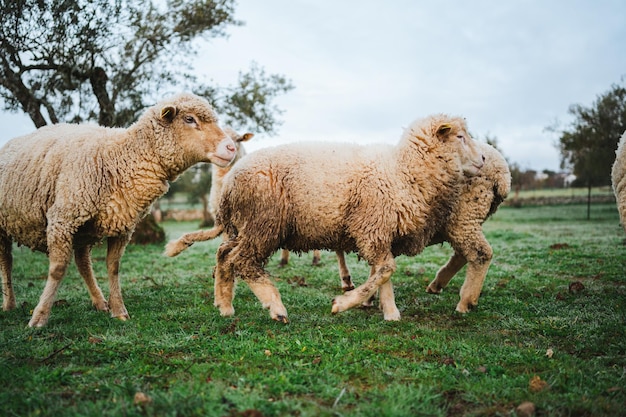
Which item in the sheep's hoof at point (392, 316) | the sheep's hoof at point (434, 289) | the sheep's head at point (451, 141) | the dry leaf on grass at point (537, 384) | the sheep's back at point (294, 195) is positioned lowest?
the sheep's hoof at point (434, 289)

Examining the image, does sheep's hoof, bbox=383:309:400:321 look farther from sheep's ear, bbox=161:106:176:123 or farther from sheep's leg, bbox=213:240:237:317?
sheep's ear, bbox=161:106:176:123

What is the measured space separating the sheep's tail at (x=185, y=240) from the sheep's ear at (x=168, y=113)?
1.43 metres

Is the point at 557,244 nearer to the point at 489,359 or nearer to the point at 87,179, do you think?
the point at 489,359

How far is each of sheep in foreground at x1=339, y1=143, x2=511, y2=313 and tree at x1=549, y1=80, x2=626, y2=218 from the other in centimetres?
2011

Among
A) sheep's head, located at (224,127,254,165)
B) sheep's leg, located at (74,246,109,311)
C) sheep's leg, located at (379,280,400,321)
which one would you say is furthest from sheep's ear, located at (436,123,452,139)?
sheep's leg, located at (74,246,109,311)

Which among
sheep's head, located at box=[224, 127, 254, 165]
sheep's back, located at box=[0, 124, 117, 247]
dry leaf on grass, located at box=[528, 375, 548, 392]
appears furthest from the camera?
sheep's head, located at box=[224, 127, 254, 165]

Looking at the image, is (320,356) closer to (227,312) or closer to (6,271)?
(227,312)

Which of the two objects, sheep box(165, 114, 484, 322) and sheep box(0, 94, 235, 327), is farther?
sheep box(165, 114, 484, 322)

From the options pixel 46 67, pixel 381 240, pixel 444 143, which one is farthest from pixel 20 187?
pixel 46 67

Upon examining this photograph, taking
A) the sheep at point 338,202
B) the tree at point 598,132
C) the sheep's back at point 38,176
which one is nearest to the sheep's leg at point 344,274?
the sheep at point 338,202

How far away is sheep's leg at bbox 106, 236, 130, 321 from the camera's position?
5.64 meters

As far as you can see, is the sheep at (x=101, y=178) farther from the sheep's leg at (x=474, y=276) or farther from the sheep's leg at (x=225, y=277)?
the sheep's leg at (x=474, y=276)

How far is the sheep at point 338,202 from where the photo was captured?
18.3 feet

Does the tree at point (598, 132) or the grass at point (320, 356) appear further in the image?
the tree at point (598, 132)
